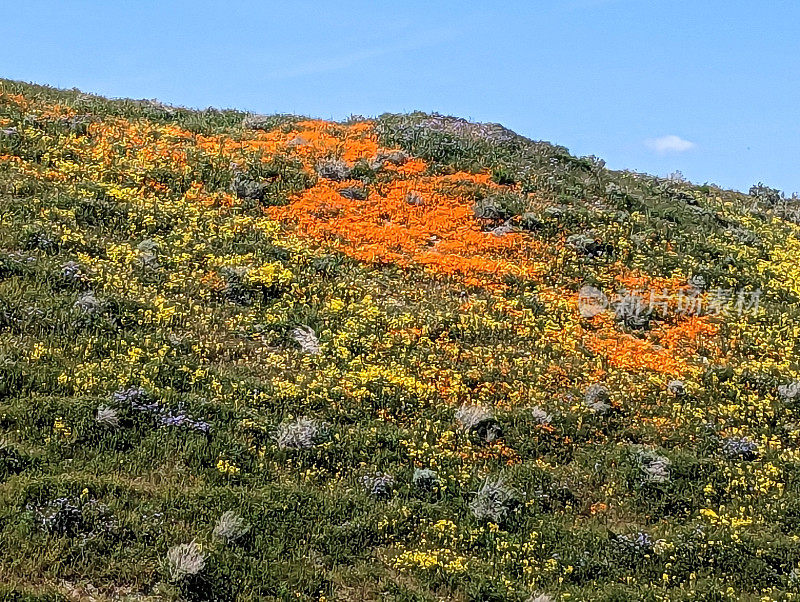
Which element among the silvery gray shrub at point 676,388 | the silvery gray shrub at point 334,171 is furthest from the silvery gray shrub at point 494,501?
the silvery gray shrub at point 334,171

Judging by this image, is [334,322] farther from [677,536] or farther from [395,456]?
[677,536]

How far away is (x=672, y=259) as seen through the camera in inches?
1056

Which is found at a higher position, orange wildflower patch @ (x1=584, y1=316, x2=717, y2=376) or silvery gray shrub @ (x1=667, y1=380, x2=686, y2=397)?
orange wildflower patch @ (x1=584, y1=316, x2=717, y2=376)

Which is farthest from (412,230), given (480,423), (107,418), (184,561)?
(184,561)

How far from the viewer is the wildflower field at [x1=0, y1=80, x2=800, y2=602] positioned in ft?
37.8

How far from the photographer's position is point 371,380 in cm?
1702

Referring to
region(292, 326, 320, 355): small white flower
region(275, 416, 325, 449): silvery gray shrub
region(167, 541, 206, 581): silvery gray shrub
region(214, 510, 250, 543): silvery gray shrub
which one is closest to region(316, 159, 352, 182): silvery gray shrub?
region(292, 326, 320, 355): small white flower

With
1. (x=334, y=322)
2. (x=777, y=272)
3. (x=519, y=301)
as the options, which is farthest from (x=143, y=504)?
(x=777, y=272)

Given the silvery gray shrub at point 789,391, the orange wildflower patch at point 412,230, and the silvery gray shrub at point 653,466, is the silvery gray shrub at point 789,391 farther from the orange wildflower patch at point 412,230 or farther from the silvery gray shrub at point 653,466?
the orange wildflower patch at point 412,230

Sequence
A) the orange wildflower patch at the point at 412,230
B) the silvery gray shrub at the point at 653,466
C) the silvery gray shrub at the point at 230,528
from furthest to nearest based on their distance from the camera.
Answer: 1. the orange wildflower patch at the point at 412,230
2. the silvery gray shrub at the point at 653,466
3. the silvery gray shrub at the point at 230,528

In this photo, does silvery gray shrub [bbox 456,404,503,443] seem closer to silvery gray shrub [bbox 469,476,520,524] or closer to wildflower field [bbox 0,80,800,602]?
wildflower field [bbox 0,80,800,602]

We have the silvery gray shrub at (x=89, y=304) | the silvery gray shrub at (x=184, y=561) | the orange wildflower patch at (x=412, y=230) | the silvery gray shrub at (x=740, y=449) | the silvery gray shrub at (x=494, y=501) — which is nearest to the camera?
the silvery gray shrub at (x=184, y=561)

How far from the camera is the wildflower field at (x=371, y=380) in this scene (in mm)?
11523

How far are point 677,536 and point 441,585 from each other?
15.0ft
